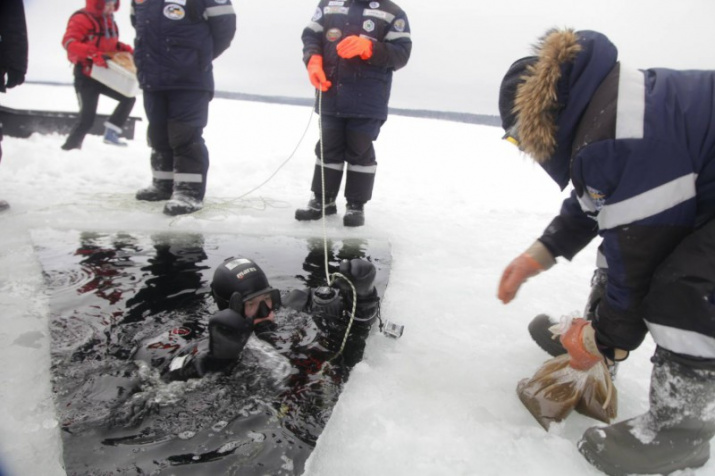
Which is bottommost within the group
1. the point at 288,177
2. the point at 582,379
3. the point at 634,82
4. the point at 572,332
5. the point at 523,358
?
the point at 288,177

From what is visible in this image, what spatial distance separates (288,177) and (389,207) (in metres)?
1.83

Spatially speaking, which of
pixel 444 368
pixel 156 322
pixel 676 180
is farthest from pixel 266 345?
pixel 676 180

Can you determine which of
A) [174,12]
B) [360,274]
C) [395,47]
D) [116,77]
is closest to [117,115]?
[116,77]

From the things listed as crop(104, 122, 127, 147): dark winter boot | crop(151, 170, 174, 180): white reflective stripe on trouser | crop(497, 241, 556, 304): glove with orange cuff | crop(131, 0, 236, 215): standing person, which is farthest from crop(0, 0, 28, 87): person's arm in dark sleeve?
crop(497, 241, 556, 304): glove with orange cuff

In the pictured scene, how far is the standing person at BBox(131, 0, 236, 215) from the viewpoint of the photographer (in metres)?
3.93

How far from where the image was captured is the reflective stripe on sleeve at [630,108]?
1272 mm

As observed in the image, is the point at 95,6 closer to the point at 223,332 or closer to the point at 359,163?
the point at 359,163

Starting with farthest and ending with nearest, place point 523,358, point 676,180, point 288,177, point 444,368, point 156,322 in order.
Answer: point 288,177
point 156,322
point 523,358
point 444,368
point 676,180

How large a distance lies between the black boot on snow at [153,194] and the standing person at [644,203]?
3.93m

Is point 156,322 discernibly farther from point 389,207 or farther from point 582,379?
point 389,207

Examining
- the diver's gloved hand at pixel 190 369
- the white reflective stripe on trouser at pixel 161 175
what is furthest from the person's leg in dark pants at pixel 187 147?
the diver's gloved hand at pixel 190 369

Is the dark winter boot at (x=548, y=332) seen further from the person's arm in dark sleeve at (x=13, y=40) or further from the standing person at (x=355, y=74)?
the person's arm in dark sleeve at (x=13, y=40)

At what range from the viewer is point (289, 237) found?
3.78 meters

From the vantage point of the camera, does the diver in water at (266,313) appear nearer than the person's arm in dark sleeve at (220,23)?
Yes
